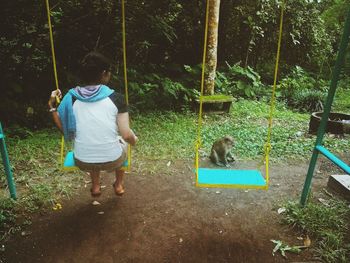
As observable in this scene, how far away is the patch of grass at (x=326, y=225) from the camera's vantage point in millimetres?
2758

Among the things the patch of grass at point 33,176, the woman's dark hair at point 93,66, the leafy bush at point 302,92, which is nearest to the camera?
the woman's dark hair at point 93,66

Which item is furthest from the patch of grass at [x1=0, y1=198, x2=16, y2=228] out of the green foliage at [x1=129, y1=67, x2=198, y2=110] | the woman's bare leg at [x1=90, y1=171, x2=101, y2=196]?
the green foliage at [x1=129, y1=67, x2=198, y2=110]

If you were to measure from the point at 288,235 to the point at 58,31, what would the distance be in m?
5.74

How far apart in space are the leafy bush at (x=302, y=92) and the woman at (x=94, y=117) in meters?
6.24

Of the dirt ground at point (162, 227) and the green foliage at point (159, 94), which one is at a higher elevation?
the green foliage at point (159, 94)

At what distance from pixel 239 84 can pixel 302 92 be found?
162 centimetres

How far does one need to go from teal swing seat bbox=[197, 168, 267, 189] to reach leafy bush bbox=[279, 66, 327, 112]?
526cm

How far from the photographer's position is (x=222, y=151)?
→ 14.8 feet

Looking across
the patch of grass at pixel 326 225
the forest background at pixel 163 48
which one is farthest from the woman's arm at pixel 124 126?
the forest background at pixel 163 48

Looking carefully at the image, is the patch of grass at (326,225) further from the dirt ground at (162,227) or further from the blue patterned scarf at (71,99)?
the blue patterned scarf at (71,99)

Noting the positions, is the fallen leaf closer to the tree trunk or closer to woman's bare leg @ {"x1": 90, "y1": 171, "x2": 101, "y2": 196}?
woman's bare leg @ {"x1": 90, "y1": 171, "x2": 101, "y2": 196}

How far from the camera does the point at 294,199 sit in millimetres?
3654

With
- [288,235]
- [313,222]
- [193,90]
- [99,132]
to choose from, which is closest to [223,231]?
[288,235]

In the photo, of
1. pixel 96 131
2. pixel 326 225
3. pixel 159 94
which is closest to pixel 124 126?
pixel 96 131
